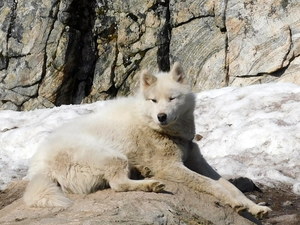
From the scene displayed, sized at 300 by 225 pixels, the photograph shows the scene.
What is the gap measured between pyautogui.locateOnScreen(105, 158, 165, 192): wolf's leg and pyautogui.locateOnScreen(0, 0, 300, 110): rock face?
16.1 metres

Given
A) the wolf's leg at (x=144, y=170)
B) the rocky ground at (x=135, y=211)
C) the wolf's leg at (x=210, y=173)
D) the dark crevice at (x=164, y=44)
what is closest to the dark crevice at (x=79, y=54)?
the dark crevice at (x=164, y=44)

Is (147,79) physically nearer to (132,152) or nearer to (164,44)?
(132,152)

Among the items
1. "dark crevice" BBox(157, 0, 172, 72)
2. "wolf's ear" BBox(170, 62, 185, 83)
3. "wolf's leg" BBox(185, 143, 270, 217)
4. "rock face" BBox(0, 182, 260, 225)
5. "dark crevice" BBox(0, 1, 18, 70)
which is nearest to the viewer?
"rock face" BBox(0, 182, 260, 225)

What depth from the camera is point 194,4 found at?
24.2m

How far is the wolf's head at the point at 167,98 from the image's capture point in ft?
22.6

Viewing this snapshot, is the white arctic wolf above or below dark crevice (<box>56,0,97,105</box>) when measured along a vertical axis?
below

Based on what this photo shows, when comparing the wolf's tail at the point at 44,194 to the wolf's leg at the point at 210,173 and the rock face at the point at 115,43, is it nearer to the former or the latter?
the wolf's leg at the point at 210,173

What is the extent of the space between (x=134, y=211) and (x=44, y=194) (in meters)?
1.03

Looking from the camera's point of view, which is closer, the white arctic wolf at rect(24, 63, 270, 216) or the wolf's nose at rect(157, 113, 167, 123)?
the white arctic wolf at rect(24, 63, 270, 216)

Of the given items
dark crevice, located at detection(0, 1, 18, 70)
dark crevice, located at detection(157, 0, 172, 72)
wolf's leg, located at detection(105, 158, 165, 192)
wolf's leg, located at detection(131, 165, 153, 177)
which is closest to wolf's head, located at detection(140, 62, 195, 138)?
wolf's leg, located at detection(131, 165, 153, 177)

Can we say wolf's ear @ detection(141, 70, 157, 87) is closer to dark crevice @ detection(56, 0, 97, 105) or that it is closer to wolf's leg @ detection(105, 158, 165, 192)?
wolf's leg @ detection(105, 158, 165, 192)

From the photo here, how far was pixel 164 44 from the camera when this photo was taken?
2431 centimetres

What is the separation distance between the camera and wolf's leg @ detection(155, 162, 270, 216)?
6.45m

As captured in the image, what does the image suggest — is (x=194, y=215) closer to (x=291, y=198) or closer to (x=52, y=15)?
(x=291, y=198)
